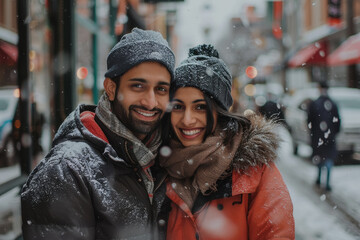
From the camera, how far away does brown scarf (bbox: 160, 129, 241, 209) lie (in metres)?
2.15

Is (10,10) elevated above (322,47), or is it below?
below

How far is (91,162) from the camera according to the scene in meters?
1.85

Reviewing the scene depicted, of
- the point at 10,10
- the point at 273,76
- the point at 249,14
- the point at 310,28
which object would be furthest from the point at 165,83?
the point at 273,76

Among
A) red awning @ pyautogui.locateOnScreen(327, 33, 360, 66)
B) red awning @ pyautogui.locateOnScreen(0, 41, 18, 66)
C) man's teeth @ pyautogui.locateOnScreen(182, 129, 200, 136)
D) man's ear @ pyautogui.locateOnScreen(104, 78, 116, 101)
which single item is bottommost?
man's teeth @ pyautogui.locateOnScreen(182, 129, 200, 136)

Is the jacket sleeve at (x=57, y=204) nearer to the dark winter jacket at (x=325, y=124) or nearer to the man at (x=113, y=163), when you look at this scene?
the man at (x=113, y=163)

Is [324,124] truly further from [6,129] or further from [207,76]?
[6,129]

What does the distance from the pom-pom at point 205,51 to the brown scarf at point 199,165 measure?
58 centimetres

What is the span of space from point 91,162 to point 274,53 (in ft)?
158

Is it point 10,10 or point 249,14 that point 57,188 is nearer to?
point 10,10

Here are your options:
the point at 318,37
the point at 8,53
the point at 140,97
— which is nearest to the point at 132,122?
the point at 140,97

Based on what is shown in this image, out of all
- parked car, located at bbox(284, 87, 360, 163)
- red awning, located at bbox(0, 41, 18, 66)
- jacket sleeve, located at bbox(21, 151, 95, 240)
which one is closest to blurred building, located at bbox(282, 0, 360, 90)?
parked car, located at bbox(284, 87, 360, 163)

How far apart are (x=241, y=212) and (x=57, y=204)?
108cm

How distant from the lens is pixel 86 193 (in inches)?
69.1

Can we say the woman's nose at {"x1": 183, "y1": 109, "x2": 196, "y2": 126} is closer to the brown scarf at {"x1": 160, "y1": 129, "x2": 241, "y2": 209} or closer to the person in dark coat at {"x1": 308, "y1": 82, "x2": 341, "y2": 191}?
the brown scarf at {"x1": 160, "y1": 129, "x2": 241, "y2": 209}
